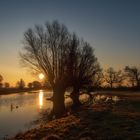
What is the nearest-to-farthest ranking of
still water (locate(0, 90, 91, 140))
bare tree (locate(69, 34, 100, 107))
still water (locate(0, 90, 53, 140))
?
still water (locate(0, 90, 91, 140)) < still water (locate(0, 90, 53, 140)) < bare tree (locate(69, 34, 100, 107))

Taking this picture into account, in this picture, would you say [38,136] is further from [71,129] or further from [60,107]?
[60,107]

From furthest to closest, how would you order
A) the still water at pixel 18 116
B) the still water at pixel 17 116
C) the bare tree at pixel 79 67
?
the bare tree at pixel 79 67, the still water at pixel 17 116, the still water at pixel 18 116

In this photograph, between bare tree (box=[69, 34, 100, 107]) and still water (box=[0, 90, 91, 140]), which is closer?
still water (box=[0, 90, 91, 140])

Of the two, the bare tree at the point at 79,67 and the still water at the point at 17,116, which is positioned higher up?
the bare tree at the point at 79,67

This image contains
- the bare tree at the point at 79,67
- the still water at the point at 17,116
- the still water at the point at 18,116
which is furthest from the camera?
the bare tree at the point at 79,67

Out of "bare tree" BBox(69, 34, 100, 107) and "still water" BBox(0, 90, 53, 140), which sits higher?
"bare tree" BBox(69, 34, 100, 107)

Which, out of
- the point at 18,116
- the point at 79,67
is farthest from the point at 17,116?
the point at 79,67

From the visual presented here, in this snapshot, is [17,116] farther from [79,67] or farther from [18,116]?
[79,67]

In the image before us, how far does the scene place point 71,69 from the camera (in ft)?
109

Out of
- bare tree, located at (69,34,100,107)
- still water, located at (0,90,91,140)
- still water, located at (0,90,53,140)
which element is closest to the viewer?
still water, located at (0,90,91,140)

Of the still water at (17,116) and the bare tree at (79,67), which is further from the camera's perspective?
the bare tree at (79,67)

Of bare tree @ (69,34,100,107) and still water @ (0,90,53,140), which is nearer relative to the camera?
still water @ (0,90,53,140)

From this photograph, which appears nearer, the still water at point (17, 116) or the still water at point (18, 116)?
the still water at point (18, 116)

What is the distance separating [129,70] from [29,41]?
75.1 meters
